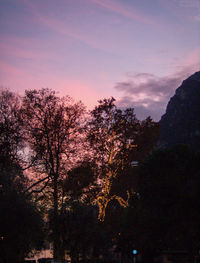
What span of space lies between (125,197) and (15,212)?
17.2 m

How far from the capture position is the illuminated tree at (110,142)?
44438 mm

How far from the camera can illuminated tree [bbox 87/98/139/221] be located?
44438 mm

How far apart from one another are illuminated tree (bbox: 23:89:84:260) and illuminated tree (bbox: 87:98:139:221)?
244 centimetres

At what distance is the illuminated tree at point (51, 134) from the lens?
43594 millimetres

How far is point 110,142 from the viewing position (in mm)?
44938

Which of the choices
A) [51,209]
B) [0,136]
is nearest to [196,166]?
[51,209]

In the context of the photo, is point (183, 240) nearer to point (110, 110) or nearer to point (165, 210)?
point (165, 210)

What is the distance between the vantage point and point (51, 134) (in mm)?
43906

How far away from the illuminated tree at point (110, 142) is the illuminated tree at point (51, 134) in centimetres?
244

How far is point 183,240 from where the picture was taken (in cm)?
3534

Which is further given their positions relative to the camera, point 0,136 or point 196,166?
point 0,136

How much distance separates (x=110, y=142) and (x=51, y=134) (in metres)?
6.99

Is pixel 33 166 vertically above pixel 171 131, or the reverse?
pixel 171 131

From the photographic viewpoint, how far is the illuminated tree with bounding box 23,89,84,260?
43594 millimetres
